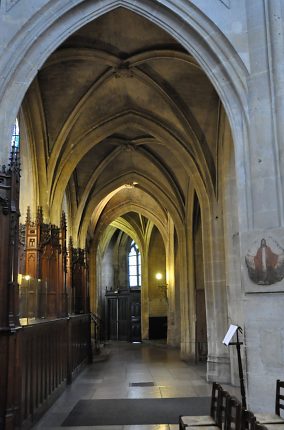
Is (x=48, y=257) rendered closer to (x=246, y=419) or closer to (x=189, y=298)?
(x=189, y=298)

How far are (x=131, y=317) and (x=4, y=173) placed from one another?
2168 centimetres

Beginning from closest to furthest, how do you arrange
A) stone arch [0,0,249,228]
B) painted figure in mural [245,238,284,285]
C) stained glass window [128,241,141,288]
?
painted figure in mural [245,238,284,285]
stone arch [0,0,249,228]
stained glass window [128,241,141,288]

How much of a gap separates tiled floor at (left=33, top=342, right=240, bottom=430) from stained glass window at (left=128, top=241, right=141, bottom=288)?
13670 millimetres

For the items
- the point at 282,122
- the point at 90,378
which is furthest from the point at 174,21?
the point at 90,378

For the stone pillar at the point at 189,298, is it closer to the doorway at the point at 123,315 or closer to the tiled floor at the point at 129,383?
the tiled floor at the point at 129,383

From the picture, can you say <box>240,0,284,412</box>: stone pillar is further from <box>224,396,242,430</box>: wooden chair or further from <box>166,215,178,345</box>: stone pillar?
<box>166,215,178,345</box>: stone pillar

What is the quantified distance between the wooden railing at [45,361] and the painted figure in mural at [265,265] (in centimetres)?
334

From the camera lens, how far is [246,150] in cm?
723

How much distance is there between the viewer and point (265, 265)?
6.71 meters

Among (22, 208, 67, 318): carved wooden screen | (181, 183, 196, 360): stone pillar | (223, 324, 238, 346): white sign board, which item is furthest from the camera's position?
(181, 183, 196, 360): stone pillar

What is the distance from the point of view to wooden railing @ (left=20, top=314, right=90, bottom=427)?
21.4 feet

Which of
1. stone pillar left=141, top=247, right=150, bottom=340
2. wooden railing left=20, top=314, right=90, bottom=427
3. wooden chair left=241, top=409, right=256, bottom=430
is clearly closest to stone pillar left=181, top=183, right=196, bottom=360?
wooden railing left=20, top=314, right=90, bottom=427

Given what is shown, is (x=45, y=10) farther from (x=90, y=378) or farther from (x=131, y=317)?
(x=131, y=317)

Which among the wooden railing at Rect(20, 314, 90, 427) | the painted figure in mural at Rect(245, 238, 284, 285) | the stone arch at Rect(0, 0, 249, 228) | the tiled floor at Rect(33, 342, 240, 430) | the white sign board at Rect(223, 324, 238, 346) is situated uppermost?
the stone arch at Rect(0, 0, 249, 228)
